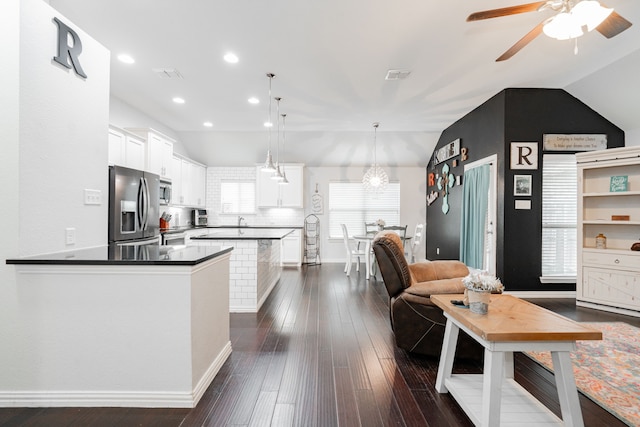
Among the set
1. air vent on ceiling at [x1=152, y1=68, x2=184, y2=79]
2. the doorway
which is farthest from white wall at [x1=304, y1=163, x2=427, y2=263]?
air vent on ceiling at [x1=152, y1=68, x2=184, y2=79]

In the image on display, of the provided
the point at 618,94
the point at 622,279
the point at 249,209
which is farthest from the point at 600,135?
the point at 249,209

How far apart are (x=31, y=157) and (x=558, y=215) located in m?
5.90

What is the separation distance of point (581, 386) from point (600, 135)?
3913 mm

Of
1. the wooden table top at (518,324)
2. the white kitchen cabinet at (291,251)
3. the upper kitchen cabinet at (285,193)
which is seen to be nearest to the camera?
the wooden table top at (518,324)

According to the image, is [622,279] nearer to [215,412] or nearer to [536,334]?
[536,334]

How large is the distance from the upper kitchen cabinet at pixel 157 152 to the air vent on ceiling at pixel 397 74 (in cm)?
355

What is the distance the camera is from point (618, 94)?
3830mm

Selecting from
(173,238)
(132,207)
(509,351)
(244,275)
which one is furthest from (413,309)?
(173,238)

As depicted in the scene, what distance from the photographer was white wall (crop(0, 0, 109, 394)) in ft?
5.94

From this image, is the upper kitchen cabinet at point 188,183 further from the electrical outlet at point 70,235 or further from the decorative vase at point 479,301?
the decorative vase at point 479,301

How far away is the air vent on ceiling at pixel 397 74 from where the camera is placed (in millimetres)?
3686

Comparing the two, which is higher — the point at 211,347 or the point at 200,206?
the point at 200,206

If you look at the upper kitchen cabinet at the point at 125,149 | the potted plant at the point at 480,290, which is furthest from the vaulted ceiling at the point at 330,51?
the potted plant at the point at 480,290

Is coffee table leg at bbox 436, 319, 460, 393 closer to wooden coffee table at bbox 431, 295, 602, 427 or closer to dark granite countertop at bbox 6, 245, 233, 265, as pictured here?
wooden coffee table at bbox 431, 295, 602, 427
